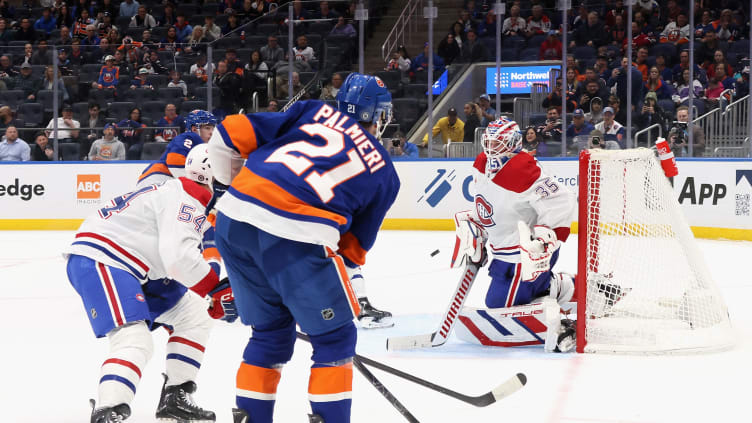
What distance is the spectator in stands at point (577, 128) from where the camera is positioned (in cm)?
938

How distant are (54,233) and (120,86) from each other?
6.36ft

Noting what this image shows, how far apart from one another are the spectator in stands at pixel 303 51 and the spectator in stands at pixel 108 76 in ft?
7.05

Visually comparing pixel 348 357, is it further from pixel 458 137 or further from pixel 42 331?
pixel 458 137

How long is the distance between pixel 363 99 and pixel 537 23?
8112mm

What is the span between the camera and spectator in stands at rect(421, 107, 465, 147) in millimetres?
9773

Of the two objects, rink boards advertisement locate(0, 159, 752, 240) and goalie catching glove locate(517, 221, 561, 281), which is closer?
goalie catching glove locate(517, 221, 561, 281)

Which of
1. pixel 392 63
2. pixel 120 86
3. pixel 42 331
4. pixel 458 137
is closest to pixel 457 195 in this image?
pixel 458 137

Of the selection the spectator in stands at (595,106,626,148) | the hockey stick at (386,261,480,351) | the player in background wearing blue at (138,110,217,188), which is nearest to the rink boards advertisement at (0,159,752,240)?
the spectator in stands at (595,106,626,148)

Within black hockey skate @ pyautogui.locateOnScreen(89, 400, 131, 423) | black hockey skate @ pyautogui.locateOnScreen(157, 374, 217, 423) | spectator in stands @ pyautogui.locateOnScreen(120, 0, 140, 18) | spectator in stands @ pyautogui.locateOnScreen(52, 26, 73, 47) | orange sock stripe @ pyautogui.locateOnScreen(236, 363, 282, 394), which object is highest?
spectator in stands @ pyautogui.locateOnScreen(120, 0, 140, 18)

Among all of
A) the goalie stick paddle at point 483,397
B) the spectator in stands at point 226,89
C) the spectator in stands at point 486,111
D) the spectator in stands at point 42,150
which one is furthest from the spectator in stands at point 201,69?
the goalie stick paddle at point 483,397

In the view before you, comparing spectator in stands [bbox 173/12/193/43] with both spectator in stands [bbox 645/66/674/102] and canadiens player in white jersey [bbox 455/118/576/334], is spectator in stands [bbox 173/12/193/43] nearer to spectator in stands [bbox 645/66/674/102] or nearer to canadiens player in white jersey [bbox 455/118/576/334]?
spectator in stands [bbox 645/66/674/102]

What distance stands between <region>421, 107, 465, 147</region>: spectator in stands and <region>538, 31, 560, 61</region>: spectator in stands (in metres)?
1.16

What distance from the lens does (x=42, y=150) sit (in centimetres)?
1013

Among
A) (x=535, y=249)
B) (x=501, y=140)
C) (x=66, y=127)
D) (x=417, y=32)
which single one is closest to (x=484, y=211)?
(x=501, y=140)
